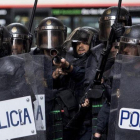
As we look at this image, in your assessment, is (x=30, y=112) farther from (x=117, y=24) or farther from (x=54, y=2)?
(x=54, y=2)

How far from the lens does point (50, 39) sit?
6344 millimetres

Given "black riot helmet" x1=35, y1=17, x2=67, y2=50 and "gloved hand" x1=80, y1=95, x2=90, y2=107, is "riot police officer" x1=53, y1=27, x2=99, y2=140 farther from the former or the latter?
"gloved hand" x1=80, y1=95, x2=90, y2=107

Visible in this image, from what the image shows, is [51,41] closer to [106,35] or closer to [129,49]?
[106,35]

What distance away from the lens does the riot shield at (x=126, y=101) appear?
338cm

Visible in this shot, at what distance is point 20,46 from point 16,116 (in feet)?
8.83

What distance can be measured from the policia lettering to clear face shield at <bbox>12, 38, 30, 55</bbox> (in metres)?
2.45

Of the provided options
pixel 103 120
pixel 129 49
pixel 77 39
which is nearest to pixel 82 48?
pixel 77 39

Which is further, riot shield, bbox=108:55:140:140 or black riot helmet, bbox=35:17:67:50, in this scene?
black riot helmet, bbox=35:17:67:50

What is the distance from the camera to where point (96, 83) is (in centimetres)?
516

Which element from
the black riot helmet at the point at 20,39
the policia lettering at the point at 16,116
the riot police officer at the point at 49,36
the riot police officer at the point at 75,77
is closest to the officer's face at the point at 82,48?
the riot police officer at the point at 75,77

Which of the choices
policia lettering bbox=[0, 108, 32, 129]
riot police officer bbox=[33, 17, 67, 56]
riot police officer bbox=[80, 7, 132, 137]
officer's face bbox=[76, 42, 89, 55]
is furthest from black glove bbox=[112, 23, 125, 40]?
policia lettering bbox=[0, 108, 32, 129]

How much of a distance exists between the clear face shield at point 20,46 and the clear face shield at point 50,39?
0.49 feet

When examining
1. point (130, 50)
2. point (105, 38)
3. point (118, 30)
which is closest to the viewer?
point (130, 50)

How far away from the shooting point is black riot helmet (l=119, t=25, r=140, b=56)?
440 centimetres
